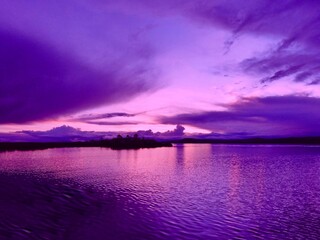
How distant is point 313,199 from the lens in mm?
29688

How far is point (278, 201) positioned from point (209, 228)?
478 inches

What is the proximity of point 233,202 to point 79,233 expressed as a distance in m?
14.3

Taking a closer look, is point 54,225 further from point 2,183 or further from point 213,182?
point 213,182

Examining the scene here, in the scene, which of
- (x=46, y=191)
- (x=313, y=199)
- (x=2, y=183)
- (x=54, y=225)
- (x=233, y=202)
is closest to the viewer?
(x=54, y=225)

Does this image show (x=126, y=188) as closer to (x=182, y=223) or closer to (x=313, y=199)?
(x=182, y=223)

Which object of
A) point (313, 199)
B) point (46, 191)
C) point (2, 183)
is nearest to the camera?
point (313, 199)

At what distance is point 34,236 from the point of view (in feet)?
56.9

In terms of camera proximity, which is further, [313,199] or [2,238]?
[313,199]

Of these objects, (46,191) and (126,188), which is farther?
(126,188)

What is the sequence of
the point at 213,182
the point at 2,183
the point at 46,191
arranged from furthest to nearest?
1. the point at 213,182
2. the point at 2,183
3. the point at 46,191

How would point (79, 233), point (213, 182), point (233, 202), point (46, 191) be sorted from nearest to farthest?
point (79, 233)
point (233, 202)
point (46, 191)
point (213, 182)

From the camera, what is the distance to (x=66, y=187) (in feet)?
117

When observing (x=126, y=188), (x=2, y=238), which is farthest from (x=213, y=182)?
→ (x=2, y=238)

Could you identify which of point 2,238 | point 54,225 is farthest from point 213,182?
point 2,238
